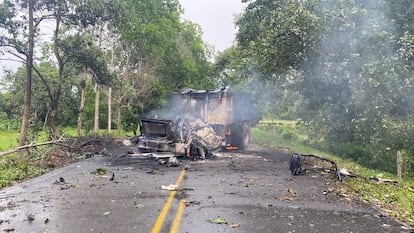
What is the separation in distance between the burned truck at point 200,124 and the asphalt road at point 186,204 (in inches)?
118

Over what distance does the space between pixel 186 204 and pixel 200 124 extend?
30.0ft

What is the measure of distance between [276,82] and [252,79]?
16.2ft

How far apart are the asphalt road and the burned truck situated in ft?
9.79

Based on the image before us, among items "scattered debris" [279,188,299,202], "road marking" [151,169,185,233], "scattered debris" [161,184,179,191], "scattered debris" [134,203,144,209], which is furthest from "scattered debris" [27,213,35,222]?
"scattered debris" [279,188,299,202]

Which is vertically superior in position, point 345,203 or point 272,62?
point 272,62

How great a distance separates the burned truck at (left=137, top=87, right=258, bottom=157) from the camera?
1466 centimetres

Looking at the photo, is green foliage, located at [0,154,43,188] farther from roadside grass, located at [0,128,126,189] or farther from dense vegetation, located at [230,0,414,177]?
dense vegetation, located at [230,0,414,177]

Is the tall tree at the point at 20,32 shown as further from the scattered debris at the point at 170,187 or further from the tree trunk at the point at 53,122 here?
the scattered debris at the point at 170,187

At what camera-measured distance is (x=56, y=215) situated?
6.46 m

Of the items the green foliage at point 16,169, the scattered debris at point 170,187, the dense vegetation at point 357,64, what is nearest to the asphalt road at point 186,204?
the scattered debris at point 170,187

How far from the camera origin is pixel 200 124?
16328 mm

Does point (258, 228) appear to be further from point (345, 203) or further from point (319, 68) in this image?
point (319, 68)

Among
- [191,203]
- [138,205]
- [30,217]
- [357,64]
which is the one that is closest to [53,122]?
[138,205]

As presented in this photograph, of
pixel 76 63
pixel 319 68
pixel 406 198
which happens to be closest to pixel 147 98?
pixel 76 63
